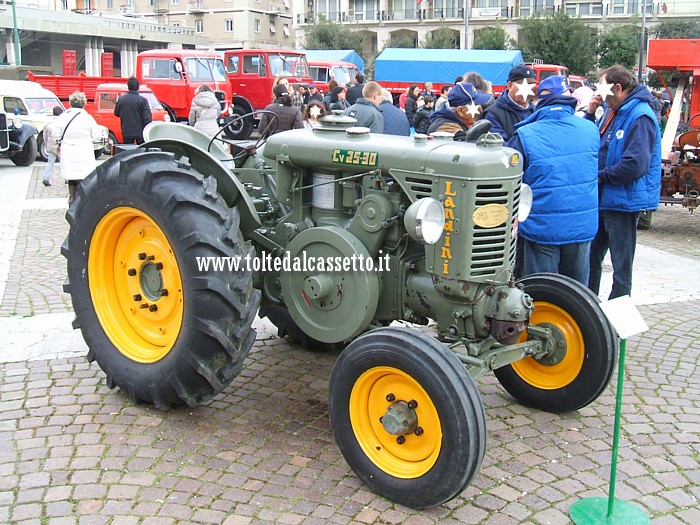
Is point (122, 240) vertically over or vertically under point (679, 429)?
over

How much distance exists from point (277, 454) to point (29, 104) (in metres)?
17.1

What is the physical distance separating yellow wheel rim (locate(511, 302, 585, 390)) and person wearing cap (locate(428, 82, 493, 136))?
2.21 meters

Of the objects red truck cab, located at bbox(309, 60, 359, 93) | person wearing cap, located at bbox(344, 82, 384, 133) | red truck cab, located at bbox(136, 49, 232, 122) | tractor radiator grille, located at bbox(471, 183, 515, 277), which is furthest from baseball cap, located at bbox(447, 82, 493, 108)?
red truck cab, located at bbox(309, 60, 359, 93)

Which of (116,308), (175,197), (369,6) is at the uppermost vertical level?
(369,6)

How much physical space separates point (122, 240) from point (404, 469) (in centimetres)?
230

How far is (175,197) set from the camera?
13.3 ft

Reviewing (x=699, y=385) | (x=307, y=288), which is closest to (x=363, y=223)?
(x=307, y=288)

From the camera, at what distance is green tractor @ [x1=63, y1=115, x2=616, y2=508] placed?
355 centimetres

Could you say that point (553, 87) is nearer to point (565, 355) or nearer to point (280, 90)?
point (565, 355)

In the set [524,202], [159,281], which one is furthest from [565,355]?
[159,281]

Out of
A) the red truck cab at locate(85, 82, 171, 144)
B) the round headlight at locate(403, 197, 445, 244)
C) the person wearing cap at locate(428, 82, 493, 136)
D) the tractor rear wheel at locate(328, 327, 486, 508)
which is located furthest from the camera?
the red truck cab at locate(85, 82, 171, 144)

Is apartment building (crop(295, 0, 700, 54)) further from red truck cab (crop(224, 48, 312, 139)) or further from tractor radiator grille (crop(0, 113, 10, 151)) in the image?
tractor radiator grille (crop(0, 113, 10, 151))

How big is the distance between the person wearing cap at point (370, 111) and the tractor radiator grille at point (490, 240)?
4238mm

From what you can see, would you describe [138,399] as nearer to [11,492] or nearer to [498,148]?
[11,492]
